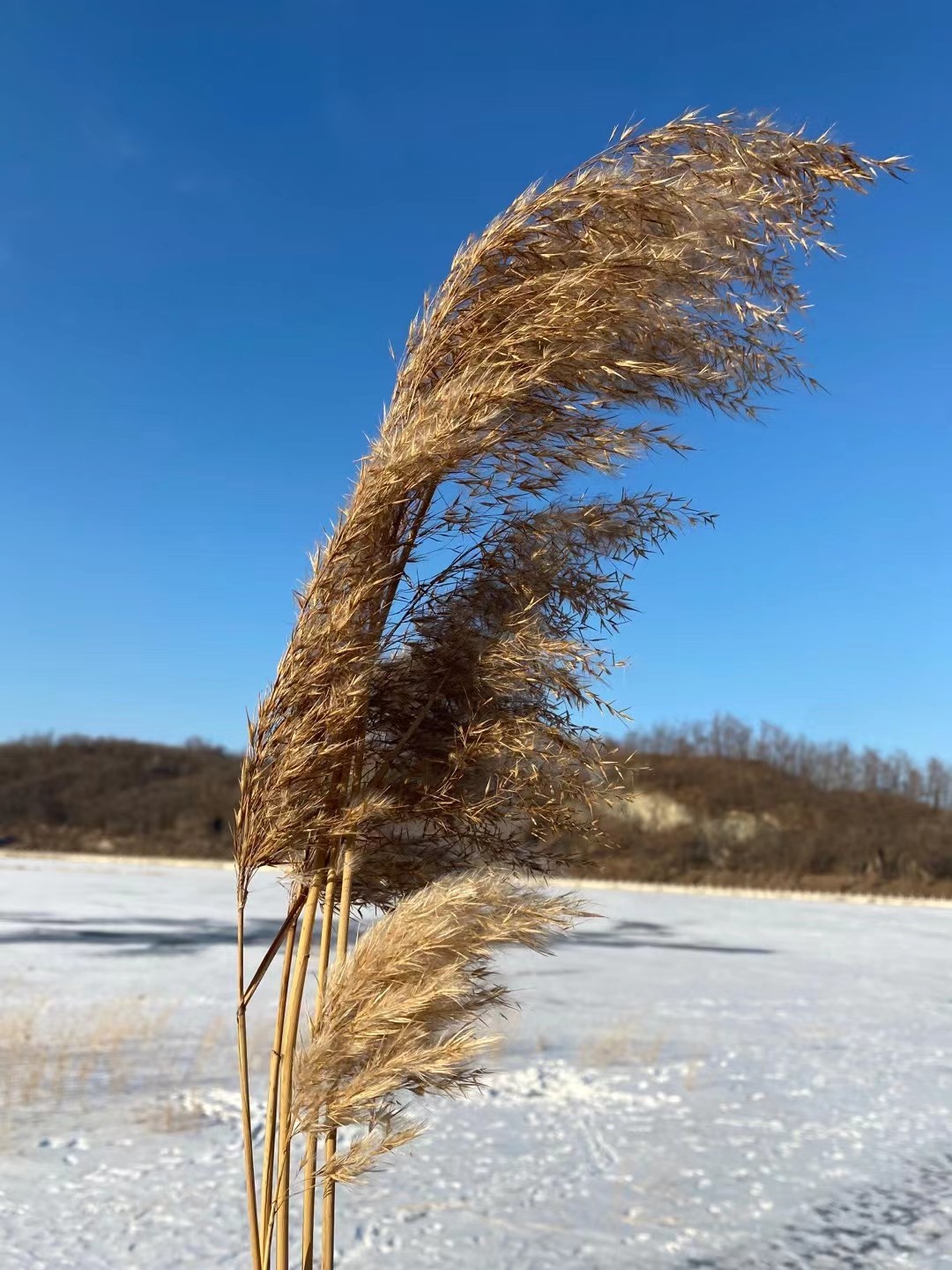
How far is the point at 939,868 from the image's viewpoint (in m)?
34.3

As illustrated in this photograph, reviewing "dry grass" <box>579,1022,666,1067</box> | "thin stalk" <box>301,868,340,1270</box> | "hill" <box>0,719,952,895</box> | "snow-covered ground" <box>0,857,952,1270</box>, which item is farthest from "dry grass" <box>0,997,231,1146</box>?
"hill" <box>0,719,952,895</box>

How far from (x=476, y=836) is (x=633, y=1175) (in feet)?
11.9

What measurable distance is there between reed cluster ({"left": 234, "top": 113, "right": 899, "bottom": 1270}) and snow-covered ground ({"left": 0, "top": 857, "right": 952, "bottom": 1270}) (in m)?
2.42

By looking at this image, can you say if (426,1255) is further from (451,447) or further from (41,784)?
(41,784)

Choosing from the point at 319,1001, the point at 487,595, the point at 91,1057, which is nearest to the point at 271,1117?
the point at 319,1001

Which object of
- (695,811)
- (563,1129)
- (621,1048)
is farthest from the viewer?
(695,811)

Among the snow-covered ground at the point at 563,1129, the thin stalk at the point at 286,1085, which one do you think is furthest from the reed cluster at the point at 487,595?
the snow-covered ground at the point at 563,1129

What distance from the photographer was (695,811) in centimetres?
3941

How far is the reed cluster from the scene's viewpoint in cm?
192

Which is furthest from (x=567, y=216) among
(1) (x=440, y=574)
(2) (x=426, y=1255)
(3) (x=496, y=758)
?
(2) (x=426, y=1255)

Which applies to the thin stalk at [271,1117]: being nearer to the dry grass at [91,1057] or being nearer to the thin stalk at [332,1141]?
the thin stalk at [332,1141]

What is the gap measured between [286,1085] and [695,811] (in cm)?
3878

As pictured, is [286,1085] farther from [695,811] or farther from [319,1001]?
[695,811]

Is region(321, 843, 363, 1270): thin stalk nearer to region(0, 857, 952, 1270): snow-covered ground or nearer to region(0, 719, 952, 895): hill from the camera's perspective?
region(0, 857, 952, 1270): snow-covered ground
